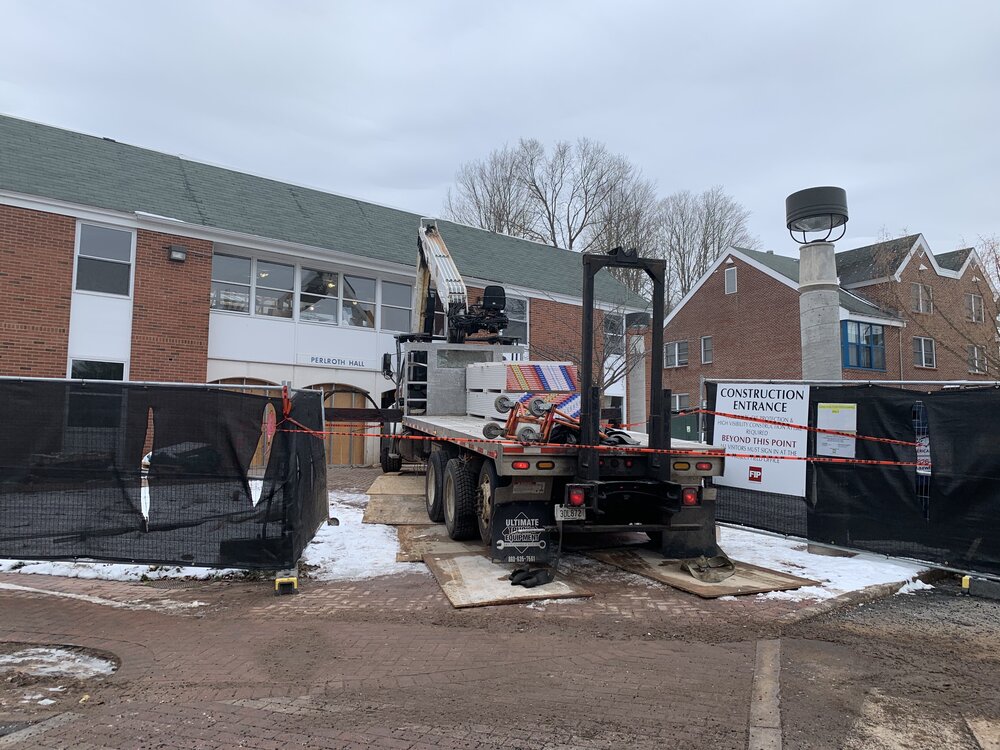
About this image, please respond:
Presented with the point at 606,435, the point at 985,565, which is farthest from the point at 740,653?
the point at 985,565

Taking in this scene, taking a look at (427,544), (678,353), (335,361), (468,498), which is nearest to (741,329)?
A: (678,353)

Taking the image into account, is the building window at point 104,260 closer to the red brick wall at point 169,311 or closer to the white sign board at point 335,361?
the red brick wall at point 169,311

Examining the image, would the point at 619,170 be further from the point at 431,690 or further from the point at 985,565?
the point at 431,690

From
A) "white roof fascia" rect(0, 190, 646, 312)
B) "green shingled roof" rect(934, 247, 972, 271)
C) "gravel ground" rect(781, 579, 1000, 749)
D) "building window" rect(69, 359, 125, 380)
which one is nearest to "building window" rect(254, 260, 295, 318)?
"white roof fascia" rect(0, 190, 646, 312)

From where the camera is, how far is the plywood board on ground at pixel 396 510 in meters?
8.91

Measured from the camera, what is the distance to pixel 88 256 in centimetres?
1366

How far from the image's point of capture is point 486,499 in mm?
7039


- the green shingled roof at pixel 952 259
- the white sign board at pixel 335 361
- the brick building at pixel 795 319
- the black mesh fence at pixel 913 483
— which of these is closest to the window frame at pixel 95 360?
the white sign board at pixel 335 361

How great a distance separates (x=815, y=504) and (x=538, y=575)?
3.33 meters

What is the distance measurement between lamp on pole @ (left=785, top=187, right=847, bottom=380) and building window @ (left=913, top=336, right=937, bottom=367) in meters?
25.4

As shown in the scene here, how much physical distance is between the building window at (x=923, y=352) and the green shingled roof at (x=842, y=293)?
2.78m

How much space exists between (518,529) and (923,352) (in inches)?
1217

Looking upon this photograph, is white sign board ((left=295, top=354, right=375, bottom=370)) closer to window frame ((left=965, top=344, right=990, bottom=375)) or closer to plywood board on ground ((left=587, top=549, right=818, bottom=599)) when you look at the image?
plywood board on ground ((left=587, top=549, right=818, bottom=599))

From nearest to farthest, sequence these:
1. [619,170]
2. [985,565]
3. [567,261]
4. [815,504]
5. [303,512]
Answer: [985,565]
[303,512]
[815,504]
[567,261]
[619,170]
